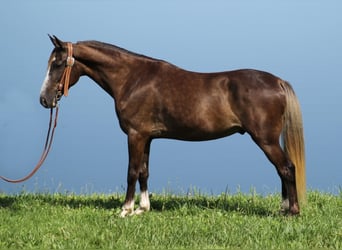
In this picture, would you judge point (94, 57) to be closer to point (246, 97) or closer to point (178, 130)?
point (178, 130)

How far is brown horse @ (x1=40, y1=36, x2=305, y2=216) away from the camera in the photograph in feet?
25.0

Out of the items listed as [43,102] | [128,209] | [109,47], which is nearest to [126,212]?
[128,209]

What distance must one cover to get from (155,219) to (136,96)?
1.69 m

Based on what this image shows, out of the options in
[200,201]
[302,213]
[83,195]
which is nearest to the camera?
[302,213]

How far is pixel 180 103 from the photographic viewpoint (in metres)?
7.82

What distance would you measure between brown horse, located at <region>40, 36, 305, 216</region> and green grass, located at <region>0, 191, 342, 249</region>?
20.3 inches

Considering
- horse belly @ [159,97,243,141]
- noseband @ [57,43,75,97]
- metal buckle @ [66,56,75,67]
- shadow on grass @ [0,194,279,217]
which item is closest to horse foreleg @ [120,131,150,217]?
horse belly @ [159,97,243,141]

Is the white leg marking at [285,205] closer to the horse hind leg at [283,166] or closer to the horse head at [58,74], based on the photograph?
the horse hind leg at [283,166]

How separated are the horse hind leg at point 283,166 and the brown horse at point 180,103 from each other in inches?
0.5

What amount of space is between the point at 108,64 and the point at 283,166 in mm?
2812

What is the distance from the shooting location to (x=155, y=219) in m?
7.63

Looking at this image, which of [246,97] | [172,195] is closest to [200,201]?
[172,195]

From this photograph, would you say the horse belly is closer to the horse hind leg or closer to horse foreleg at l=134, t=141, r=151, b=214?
the horse hind leg

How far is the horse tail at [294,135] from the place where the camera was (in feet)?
25.5
